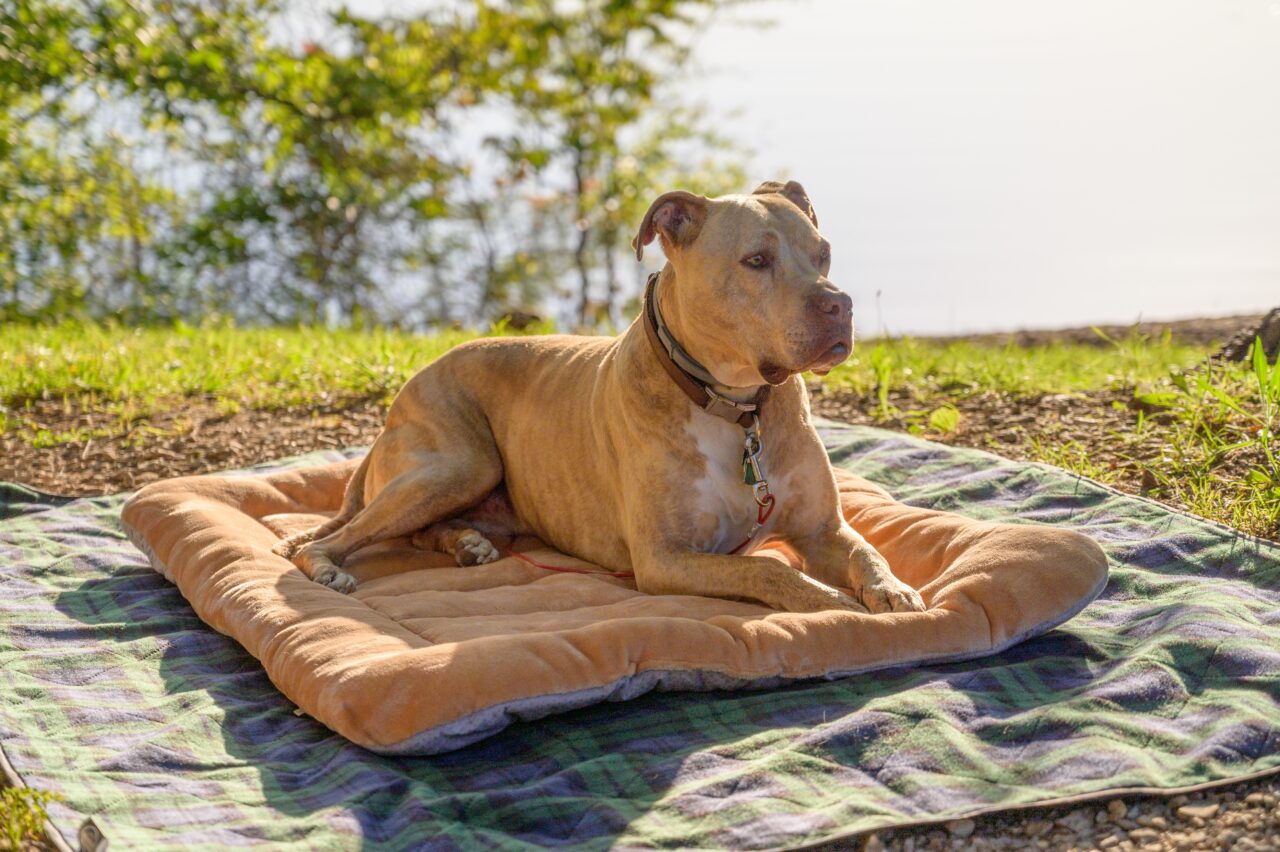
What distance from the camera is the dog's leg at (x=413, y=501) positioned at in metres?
3.88

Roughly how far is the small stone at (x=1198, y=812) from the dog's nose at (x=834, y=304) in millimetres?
1367

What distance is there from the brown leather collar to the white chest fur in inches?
1.4

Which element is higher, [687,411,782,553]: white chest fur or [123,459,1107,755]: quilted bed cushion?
[687,411,782,553]: white chest fur

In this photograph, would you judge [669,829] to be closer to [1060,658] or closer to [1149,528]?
[1060,658]

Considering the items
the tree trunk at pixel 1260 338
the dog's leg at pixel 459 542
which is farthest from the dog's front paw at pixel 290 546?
the tree trunk at pixel 1260 338

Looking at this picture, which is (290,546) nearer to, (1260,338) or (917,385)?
(917,385)

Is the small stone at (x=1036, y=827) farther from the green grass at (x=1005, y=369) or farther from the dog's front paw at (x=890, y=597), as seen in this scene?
the green grass at (x=1005, y=369)

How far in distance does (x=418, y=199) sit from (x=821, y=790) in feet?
30.4

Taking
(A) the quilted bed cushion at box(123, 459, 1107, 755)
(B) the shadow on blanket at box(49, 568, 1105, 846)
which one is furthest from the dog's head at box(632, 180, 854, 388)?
(B) the shadow on blanket at box(49, 568, 1105, 846)

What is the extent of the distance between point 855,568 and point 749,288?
2.62ft

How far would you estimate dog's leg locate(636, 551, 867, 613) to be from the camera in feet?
10.1

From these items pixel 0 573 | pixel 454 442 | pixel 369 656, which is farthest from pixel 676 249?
pixel 0 573

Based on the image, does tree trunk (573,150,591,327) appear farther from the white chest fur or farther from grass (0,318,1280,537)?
the white chest fur

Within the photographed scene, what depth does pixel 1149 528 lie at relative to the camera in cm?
357
